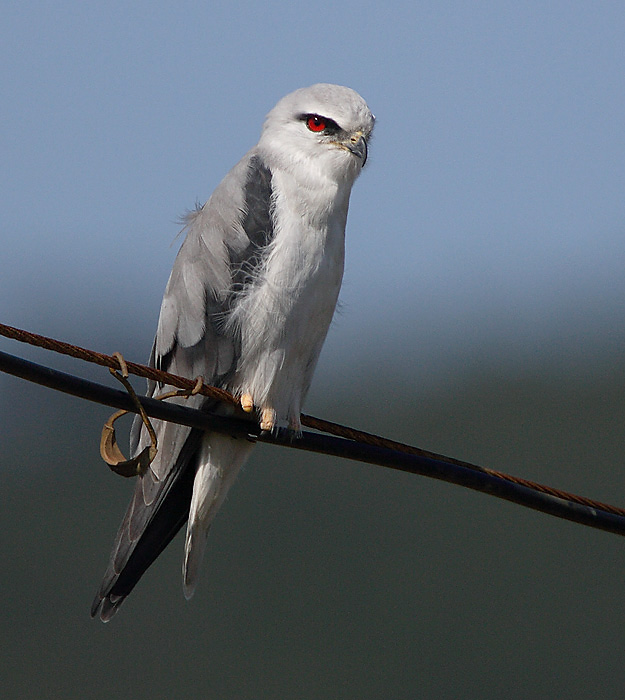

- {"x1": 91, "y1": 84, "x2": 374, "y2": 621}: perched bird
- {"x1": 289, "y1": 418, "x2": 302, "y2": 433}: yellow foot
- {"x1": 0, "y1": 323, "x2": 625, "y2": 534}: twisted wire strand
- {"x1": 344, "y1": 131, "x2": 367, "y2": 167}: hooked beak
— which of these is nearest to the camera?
{"x1": 0, "y1": 323, "x2": 625, "y2": 534}: twisted wire strand

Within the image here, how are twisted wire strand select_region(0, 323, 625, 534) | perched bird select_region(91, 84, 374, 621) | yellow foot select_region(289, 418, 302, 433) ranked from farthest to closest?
yellow foot select_region(289, 418, 302, 433) → perched bird select_region(91, 84, 374, 621) → twisted wire strand select_region(0, 323, 625, 534)

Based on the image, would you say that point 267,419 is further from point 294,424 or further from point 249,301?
point 249,301

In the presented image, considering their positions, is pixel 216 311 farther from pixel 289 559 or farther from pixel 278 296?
pixel 289 559

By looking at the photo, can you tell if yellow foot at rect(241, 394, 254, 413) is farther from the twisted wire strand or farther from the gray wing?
the twisted wire strand

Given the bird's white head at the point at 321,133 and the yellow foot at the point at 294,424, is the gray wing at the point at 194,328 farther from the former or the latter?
the yellow foot at the point at 294,424

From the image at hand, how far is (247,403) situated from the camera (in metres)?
3.85

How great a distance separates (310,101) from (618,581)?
6.99 metres

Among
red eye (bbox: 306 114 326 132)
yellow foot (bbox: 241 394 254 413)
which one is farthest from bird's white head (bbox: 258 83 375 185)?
yellow foot (bbox: 241 394 254 413)

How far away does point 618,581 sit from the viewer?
9508mm

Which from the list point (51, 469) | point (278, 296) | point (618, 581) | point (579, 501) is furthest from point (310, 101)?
point (51, 469)

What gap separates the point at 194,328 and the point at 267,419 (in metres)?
0.49

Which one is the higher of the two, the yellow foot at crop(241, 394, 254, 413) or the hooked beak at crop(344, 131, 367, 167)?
the hooked beak at crop(344, 131, 367, 167)

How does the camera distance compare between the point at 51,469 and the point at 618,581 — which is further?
the point at 51,469

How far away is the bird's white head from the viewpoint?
13.3ft
